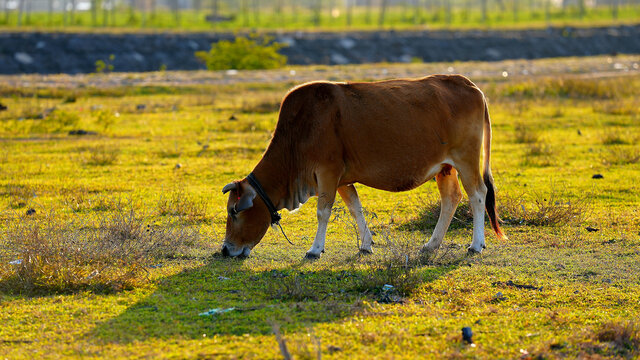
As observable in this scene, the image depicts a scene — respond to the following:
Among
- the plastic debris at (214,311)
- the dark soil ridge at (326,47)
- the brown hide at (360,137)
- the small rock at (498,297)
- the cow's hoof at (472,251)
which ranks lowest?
the dark soil ridge at (326,47)

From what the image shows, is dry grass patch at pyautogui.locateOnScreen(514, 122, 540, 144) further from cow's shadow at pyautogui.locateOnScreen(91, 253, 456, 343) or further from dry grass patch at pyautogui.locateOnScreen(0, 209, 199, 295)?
dry grass patch at pyautogui.locateOnScreen(0, 209, 199, 295)

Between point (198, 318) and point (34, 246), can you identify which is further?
point (34, 246)

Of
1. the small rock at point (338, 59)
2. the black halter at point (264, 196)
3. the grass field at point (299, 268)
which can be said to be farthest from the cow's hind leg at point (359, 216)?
the small rock at point (338, 59)

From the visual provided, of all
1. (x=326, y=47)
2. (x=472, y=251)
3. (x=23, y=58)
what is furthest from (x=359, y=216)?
(x=326, y=47)

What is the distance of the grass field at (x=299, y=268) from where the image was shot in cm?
665

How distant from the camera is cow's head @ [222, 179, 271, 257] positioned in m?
8.98

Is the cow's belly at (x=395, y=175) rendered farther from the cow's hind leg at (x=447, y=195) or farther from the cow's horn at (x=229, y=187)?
the cow's horn at (x=229, y=187)

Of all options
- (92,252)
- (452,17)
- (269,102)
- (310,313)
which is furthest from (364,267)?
(452,17)

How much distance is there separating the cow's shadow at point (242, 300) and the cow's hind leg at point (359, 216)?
2.50 ft

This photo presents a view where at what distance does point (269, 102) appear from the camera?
85.1 feet

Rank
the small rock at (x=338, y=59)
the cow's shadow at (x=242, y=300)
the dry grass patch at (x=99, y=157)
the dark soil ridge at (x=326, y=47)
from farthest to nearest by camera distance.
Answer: the small rock at (x=338, y=59), the dark soil ridge at (x=326, y=47), the dry grass patch at (x=99, y=157), the cow's shadow at (x=242, y=300)

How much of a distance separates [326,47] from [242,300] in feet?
175

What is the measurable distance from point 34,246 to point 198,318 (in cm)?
213

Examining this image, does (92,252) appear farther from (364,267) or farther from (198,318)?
(364,267)
